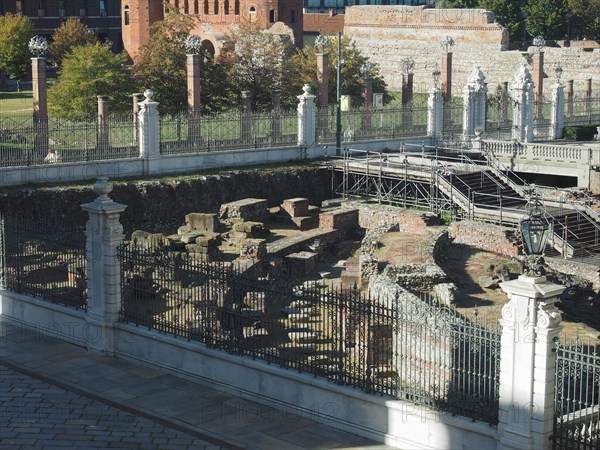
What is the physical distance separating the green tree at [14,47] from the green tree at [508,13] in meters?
33.1

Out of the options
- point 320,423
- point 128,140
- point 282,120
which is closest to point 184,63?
point 282,120

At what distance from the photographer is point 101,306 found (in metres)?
19.1

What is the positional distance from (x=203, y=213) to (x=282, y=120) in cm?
636

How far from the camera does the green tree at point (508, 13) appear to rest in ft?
262

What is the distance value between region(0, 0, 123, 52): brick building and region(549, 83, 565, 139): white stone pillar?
125 feet

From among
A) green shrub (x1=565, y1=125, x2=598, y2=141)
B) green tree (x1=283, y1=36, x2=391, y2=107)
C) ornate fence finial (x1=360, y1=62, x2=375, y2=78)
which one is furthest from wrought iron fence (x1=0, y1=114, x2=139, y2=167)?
green shrub (x1=565, y1=125, x2=598, y2=141)

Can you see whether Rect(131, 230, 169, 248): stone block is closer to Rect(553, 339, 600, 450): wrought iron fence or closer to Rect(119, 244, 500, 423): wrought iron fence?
Rect(119, 244, 500, 423): wrought iron fence

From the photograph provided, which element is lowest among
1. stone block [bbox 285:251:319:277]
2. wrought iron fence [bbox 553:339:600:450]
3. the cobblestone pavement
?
stone block [bbox 285:251:319:277]

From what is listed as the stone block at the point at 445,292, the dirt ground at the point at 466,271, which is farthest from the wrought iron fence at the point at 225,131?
the stone block at the point at 445,292

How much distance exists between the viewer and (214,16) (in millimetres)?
72000

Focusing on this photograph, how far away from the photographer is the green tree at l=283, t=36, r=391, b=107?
51.2 meters

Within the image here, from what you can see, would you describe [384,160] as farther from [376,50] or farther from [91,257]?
[376,50]

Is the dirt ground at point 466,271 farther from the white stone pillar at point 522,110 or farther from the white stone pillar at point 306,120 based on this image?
the white stone pillar at point 522,110

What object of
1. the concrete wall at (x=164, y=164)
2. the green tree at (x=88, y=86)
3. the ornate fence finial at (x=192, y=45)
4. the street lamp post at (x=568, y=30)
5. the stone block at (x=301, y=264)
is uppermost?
the street lamp post at (x=568, y=30)
